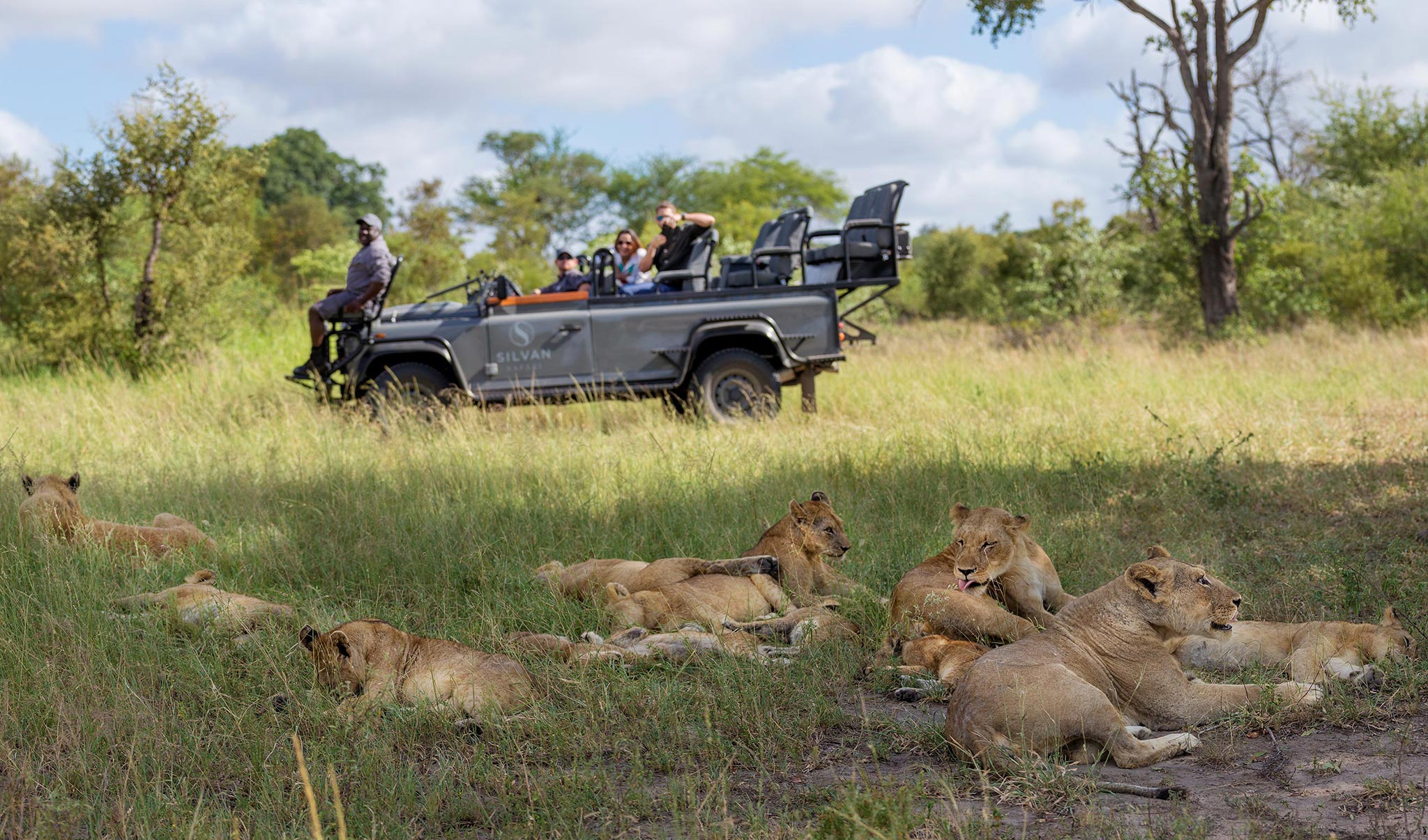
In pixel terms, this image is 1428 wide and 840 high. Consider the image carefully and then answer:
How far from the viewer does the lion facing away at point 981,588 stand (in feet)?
16.0

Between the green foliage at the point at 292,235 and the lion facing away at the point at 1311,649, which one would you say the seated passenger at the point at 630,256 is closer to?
the lion facing away at the point at 1311,649

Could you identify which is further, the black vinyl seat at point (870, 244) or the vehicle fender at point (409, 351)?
the black vinyl seat at point (870, 244)

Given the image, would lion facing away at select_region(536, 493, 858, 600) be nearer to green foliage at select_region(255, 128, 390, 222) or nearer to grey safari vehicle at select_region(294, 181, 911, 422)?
grey safari vehicle at select_region(294, 181, 911, 422)

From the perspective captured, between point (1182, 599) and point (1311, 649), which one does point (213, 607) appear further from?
point (1311, 649)

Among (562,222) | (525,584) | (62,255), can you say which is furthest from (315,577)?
(562,222)

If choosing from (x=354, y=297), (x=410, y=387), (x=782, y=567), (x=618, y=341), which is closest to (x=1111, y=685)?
(x=782, y=567)

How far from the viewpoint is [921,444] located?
8.84 meters

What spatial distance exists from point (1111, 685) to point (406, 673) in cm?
248

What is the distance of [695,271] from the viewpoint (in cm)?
1209

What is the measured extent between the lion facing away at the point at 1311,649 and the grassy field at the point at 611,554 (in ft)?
0.50

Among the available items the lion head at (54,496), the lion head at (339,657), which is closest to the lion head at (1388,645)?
the lion head at (339,657)

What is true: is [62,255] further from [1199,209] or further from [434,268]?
[1199,209]

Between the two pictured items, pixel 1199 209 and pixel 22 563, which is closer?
pixel 22 563

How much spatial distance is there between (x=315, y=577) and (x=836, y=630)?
2843 millimetres
